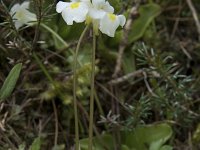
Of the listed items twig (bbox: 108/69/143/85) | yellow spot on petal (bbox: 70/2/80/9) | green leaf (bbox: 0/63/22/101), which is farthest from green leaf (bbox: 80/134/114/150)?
yellow spot on petal (bbox: 70/2/80/9)

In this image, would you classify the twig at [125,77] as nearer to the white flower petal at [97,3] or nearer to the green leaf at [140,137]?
the green leaf at [140,137]

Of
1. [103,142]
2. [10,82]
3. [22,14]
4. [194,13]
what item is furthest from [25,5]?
[194,13]

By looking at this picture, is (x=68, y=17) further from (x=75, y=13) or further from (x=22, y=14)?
(x=22, y=14)

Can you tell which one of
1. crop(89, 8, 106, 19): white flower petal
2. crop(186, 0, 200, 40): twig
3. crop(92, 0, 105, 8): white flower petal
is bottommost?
crop(186, 0, 200, 40): twig

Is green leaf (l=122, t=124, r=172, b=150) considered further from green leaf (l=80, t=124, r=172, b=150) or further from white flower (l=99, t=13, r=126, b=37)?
white flower (l=99, t=13, r=126, b=37)

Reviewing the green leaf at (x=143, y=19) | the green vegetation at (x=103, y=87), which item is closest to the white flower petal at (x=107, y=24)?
the green vegetation at (x=103, y=87)
